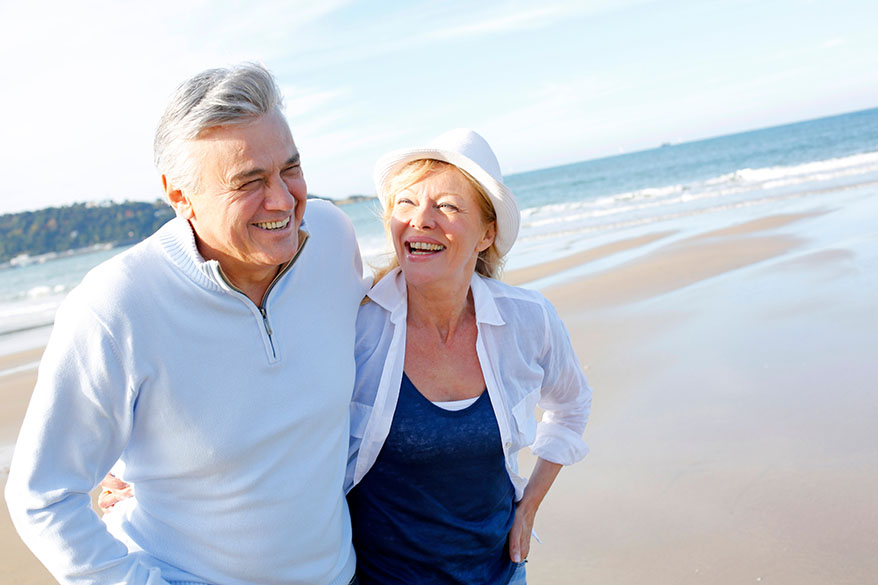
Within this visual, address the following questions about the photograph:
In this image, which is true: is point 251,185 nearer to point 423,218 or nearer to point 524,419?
point 423,218

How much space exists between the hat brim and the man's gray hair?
726 millimetres

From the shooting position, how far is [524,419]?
2.68 m

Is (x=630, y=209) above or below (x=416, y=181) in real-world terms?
below

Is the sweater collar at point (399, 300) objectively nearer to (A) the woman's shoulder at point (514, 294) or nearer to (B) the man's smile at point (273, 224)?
(A) the woman's shoulder at point (514, 294)

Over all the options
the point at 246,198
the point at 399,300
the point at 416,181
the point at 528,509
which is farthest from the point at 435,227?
the point at 528,509

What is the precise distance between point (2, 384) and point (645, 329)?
7.95 m

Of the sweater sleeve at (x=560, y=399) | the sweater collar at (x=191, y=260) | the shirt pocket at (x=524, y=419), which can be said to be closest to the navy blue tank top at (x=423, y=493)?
the shirt pocket at (x=524, y=419)

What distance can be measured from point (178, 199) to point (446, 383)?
1.11 metres

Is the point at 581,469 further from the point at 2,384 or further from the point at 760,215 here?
the point at 760,215

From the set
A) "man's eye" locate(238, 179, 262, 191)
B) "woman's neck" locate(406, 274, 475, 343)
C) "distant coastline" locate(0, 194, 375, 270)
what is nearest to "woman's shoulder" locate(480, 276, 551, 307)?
"woman's neck" locate(406, 274, 475, 343)

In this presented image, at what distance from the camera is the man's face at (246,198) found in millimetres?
1937

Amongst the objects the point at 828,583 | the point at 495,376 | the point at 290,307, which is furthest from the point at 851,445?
the point at 290,307

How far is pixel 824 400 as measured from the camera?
4.92 meters

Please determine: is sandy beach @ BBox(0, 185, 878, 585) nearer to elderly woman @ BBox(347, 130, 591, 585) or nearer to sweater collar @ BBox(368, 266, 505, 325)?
elderly woman @ BBox(347, 130, 591, 585)
